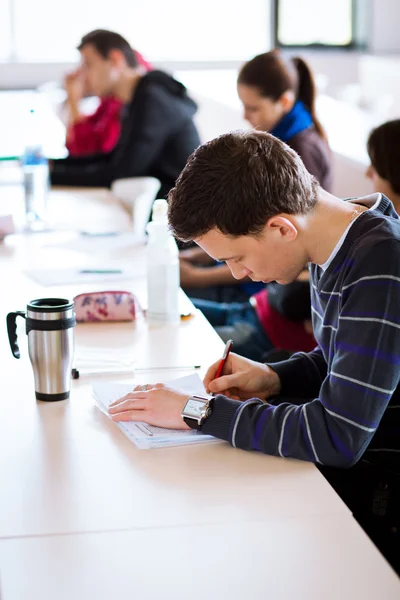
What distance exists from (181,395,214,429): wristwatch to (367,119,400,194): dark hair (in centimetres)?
114

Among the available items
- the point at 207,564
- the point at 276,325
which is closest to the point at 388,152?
the point at 276,325

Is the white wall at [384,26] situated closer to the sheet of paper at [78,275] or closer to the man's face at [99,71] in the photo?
the man's face at [99,71]

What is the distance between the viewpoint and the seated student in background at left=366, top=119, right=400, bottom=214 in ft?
7.41

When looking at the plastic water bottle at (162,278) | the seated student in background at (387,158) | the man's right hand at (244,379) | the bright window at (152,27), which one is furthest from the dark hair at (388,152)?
the bright window at (152,27)

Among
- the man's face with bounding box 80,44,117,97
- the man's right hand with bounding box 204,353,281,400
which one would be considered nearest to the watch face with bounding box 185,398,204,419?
the man's right hand with bounding box 204,353,281,400

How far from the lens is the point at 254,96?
3.00 meters

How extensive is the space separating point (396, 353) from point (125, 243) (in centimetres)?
159

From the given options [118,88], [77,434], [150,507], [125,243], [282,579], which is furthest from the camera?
[118,88]

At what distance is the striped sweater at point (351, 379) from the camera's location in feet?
4.02

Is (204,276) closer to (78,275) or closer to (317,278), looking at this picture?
(78,275)

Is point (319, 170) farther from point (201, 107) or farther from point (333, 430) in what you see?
point (201, 107)

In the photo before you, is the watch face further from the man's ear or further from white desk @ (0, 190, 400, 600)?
the man's ear

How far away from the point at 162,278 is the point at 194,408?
64 centimetres

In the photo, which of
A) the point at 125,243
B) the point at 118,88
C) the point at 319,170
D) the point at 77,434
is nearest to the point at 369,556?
the point at 77,434
